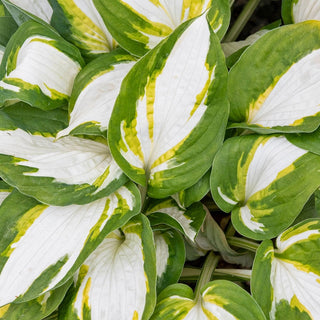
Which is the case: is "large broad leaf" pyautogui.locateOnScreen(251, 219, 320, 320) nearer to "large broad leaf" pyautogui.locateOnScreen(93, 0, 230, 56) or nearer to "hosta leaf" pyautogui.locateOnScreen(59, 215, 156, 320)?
Answer: "hosta leaf" pyautogui.locateOnScreen(59, 215, 156, 320)

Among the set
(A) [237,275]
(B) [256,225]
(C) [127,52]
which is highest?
(C) [127,52]

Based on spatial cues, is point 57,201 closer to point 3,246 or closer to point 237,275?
point 3,246

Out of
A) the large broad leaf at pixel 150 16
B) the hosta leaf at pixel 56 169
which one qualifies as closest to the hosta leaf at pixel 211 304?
the hosta leaf at pixel 56 169

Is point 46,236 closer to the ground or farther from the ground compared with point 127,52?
closer to the ground

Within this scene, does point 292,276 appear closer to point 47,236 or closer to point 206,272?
point 206,272

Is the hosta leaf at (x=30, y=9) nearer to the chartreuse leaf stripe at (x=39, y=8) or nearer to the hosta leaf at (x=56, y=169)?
the chartreuse leaf stripe at (x=39, y=8)

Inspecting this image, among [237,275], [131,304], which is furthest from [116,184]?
[237,275]

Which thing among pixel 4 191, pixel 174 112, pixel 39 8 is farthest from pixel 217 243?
pixel 39 8
